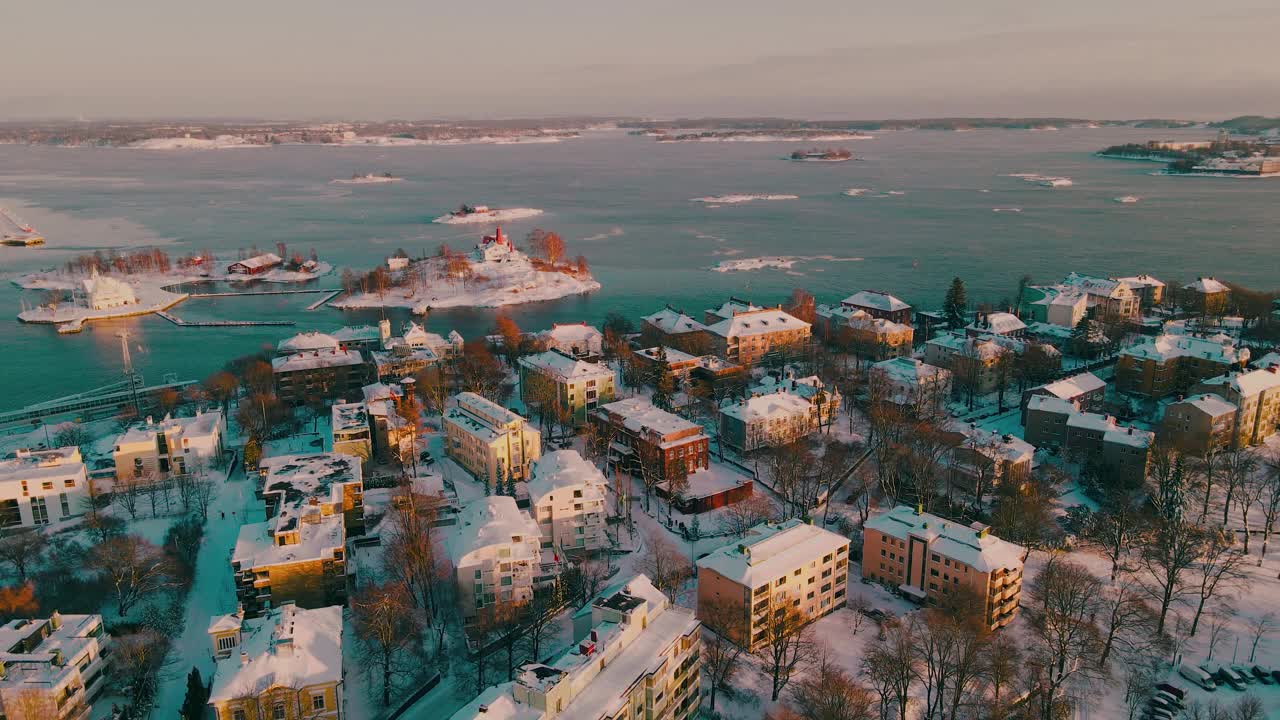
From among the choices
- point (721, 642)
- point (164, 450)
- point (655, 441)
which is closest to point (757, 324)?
point (655, 441)

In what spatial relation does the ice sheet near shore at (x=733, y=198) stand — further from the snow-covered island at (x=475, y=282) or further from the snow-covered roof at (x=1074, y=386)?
the snow-covered roof at (x=1074, y=386)

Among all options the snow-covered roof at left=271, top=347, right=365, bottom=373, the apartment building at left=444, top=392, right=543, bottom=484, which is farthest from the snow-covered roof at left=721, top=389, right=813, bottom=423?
the snow-covered roof at left=271, top=347, right=365, bottom=373

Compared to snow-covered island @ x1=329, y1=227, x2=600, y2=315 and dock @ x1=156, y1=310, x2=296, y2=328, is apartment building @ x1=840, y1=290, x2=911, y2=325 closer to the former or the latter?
snow-covered island @ x1=329, y1=227, x2=600, y2=315

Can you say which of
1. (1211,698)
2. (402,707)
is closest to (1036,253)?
(1211,698)

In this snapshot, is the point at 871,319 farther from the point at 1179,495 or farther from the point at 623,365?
the point at 1179,495

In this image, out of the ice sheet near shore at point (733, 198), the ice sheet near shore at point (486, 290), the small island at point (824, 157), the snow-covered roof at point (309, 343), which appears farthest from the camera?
the small island at point (824, 157)

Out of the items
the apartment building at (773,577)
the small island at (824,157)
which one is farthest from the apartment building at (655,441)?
the small island at (824,157)
